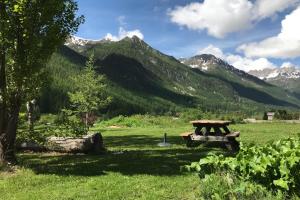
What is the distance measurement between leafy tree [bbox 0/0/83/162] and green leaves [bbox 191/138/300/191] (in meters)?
11.2

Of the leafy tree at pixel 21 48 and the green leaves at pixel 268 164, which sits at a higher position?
the leafy tree at pixel 21 48

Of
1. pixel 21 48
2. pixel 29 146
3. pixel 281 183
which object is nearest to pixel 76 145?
pixel 29 146

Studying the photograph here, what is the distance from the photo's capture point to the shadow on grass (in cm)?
2024

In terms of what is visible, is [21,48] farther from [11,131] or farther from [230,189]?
[230,189]

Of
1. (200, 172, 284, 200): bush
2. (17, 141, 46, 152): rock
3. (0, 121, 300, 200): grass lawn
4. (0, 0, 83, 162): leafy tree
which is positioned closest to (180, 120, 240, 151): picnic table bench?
(0, 121, 300, 200): grass lawn

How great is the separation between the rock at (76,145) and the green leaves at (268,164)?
15.4 metres

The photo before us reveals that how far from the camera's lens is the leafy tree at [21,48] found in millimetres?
20125

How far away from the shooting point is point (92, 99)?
2325 inches

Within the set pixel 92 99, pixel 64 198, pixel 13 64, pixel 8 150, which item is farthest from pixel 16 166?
pixel 92 99

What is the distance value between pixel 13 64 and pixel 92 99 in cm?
3851

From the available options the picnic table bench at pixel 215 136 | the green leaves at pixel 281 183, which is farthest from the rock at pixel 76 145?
the green leaves at pixel 281 183

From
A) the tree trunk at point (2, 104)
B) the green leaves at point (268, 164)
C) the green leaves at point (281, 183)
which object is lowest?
the green leaves at point (281, 183)

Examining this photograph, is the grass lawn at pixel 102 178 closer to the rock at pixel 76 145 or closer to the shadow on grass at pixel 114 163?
the shadow on grass at pixel 114 163

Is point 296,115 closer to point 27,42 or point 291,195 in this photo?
point 27,42
